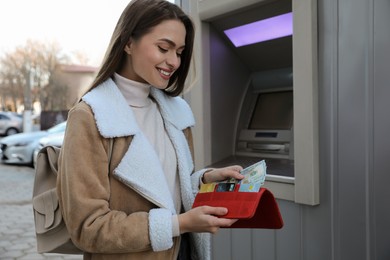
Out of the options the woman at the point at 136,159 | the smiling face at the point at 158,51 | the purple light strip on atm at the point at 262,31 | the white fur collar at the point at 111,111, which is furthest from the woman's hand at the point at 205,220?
the purple light strip on atm at the point at 262,31

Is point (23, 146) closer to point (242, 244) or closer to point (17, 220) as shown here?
point (17, 220)

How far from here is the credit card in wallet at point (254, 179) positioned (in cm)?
109

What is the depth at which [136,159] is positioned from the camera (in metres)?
1.13

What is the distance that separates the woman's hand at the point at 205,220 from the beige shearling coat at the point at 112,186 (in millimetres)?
53

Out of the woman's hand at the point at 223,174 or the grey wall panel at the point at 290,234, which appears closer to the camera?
the woman's hand at the point at 223,174

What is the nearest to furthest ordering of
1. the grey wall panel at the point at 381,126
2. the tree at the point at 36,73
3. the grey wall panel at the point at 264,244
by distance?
the grey wall panel at the point at 381,126 → the grey wall panel at the point at 264,244 → the tree at the point at 36,73

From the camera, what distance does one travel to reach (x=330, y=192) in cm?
186

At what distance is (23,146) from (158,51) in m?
8.97

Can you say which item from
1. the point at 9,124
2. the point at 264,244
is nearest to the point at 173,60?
the point at 264,244

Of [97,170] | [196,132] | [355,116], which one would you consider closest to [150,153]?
[97,170]

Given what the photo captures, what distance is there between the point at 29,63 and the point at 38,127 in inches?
429

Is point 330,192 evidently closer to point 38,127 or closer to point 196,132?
point 196,132

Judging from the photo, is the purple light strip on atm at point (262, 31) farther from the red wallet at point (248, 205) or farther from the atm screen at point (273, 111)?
the red wallet at point (248, 205)

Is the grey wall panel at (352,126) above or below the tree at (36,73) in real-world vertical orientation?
below
